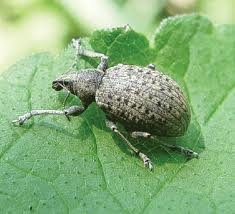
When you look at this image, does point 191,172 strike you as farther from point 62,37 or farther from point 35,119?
point 62,37

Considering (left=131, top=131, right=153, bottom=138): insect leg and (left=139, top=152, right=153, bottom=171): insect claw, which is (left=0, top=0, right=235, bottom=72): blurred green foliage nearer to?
(left=131, top=131, right=153, bottom=138): insect leg

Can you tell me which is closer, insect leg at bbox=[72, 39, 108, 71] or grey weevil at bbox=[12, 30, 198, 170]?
grey weevil at bbox=[12, 30, 198, 170]

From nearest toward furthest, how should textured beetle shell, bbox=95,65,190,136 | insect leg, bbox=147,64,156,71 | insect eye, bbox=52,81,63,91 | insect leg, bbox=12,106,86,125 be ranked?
insect leg, bbox=12,106,86,125 < textured beetle shell, bbox=95,65,190,136 < insect eye, bbox=52,81,63,91 < insect leg, bbox=147,64,156,71

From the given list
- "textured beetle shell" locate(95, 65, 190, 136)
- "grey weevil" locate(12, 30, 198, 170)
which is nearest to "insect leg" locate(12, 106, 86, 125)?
"grey weevil" locate(12, 30, 198, 170)

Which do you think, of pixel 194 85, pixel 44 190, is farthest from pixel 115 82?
pixel 44 190

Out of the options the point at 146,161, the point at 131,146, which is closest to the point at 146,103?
the point at 131,146

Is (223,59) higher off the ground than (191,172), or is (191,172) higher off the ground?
(223,59)

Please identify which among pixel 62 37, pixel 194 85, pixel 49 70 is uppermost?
pixel 194 85
